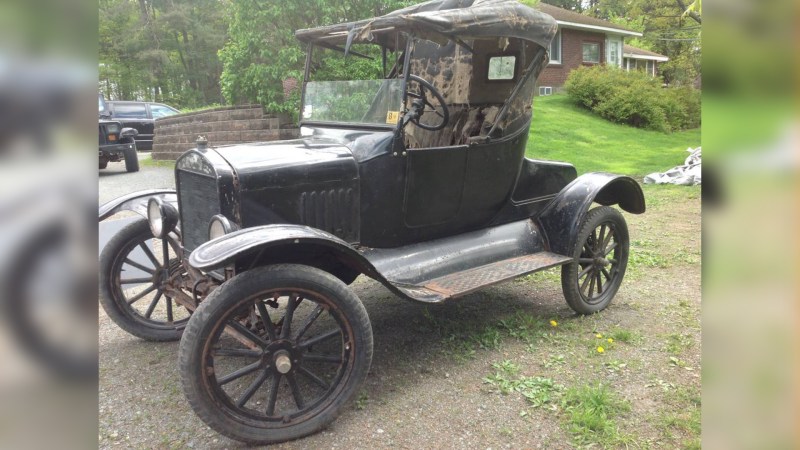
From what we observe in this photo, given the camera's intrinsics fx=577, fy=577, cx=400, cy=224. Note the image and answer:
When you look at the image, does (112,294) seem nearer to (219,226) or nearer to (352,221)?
(219,226)

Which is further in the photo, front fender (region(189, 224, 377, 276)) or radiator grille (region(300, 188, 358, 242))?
radiator grille (region(300, 188, 358, 242))

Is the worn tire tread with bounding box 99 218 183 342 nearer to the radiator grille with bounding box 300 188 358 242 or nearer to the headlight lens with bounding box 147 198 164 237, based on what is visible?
the headlight lens with bounding box 147 198 164 237

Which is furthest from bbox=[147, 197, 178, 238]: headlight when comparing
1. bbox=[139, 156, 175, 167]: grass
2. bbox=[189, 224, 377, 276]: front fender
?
bbox=[139, 156, 175, 167]: grass

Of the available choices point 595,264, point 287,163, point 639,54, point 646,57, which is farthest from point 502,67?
point 646,57

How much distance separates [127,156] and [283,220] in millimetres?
10599

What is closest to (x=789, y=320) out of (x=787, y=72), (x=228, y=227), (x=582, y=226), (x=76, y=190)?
(x=787, y=72)

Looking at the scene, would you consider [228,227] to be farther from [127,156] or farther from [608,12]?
[608,12]

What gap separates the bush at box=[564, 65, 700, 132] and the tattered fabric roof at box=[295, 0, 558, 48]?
15.9 metres

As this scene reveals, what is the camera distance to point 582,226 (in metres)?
4.46

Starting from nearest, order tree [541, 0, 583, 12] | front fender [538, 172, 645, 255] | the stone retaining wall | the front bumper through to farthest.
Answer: front fender [538, 172, 645, 255] → the stone retaining wall → the front bumper → tree [541, 0, 583, 12]

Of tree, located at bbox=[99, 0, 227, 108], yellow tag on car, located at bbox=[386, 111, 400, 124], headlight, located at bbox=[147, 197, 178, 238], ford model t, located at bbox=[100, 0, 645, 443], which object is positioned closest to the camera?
ford model t, located at bbox=[100, 0, 645, 443]

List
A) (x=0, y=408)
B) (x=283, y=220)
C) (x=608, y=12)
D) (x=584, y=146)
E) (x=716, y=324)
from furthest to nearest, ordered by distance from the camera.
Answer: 1. (x=608, y=12)
2. (x=584, y=146)
3. (x=283, y=220)
4. (x=716, y=324)
5. (x=0, y=408)

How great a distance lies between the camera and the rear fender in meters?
2.71

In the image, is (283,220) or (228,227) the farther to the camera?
(283,220)
